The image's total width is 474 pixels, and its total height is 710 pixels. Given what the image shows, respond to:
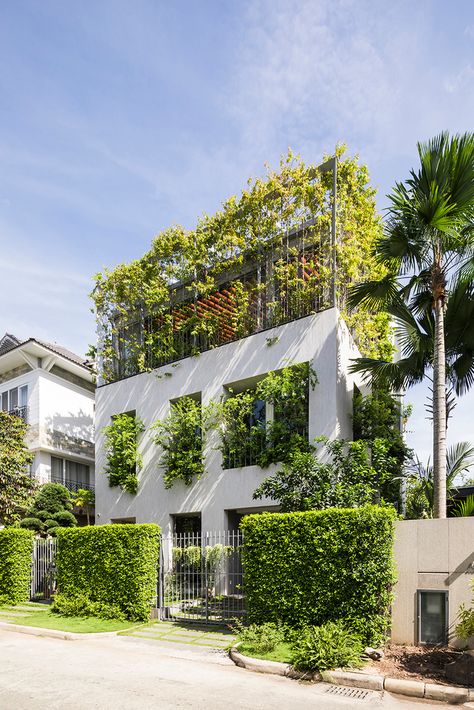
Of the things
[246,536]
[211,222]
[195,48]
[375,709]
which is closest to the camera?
[375,709]

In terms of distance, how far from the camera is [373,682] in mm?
9203

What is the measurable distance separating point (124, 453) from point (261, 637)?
433 inches

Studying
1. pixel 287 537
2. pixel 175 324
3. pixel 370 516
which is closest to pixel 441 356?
pixel 370 516

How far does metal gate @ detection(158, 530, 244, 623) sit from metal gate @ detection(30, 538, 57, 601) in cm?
396

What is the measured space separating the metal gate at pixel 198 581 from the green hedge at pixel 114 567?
1.50ft

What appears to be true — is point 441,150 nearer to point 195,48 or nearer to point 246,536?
point 195,48

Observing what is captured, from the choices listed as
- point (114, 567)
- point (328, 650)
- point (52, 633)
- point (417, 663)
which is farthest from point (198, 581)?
point (417, 663)

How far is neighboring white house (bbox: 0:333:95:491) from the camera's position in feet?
90.1

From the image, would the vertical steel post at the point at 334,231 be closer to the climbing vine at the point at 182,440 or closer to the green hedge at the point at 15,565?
the climbing vine at the point at 182,440

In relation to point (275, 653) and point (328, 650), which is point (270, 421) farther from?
point (328, 650)

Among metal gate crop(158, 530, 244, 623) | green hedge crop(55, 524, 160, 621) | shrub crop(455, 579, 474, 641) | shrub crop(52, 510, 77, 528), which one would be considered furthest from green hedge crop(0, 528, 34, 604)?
shrub crop(455, 579, 474, 641)

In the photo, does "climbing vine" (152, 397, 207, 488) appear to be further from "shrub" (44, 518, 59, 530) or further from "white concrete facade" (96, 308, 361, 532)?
"shrub" (44, 518, 59, 530)

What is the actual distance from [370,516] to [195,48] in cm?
910

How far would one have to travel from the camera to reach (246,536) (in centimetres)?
1284
